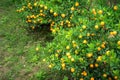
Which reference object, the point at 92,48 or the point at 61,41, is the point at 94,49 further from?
the point at 61,41

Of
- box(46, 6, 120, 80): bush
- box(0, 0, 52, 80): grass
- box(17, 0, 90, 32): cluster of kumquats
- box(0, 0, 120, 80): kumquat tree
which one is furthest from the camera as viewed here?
box(17, 0, 90, 32): cluster of kumquats

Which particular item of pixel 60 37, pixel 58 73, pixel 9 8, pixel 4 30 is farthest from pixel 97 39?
pixel 9 8

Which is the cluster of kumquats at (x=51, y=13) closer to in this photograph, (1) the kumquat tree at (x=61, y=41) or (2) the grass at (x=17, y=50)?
(1) the kumquat tree at (x=61, y=41)

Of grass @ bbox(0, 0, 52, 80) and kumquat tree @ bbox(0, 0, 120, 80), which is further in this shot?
grass @ bbox(0, 0, 52, 80)

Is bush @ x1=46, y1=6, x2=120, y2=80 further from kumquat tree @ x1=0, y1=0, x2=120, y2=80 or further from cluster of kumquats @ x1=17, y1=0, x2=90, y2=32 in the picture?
cluster of kumquats @ x1=17, y1=0, x2=90, y2=32

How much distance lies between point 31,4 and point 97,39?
265 centimetres

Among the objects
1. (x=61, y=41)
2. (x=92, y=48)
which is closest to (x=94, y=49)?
(x=92, y=48)

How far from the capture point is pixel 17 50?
18.7 ft

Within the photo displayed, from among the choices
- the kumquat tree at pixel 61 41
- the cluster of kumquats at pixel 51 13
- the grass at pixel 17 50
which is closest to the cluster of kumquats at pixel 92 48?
the kumquat tree at pixel 61 41

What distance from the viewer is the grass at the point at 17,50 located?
509 cm

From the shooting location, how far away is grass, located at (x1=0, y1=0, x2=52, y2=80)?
509 cm

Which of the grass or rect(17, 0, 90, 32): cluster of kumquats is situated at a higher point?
rect(17, 0, 90, 32): cluster of kumquats

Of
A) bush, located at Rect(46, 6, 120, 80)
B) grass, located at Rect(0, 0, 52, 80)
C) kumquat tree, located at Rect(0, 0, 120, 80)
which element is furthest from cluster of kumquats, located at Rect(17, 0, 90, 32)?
bush, located at Rect(46, 6, 120, 80)

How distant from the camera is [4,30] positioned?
6539mm
